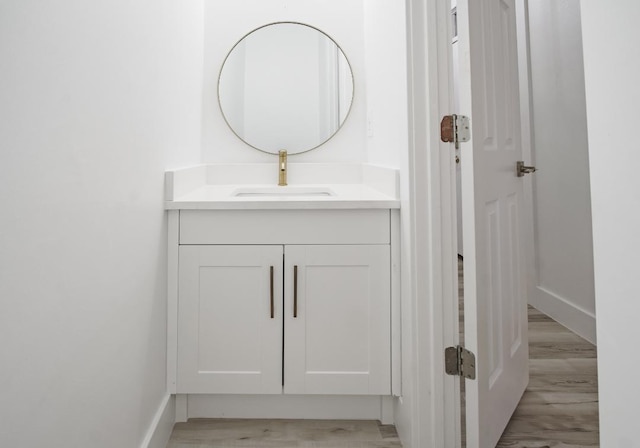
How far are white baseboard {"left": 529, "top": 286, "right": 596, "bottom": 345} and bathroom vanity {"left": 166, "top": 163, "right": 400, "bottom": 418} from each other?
1.35 metres

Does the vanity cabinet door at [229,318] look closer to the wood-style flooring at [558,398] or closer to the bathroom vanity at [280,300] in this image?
the bathroom vanity at [280,300]

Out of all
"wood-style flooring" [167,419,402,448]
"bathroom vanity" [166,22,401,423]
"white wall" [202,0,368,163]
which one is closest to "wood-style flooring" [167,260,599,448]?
"wood-style flooring" [167,419,402,448]

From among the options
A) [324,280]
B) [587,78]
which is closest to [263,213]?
[324,280]

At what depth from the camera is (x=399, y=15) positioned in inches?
55.7

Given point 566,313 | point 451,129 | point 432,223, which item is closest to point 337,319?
point 432,223

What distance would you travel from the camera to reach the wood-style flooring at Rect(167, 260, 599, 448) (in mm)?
1438

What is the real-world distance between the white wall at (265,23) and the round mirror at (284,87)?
0.14 ft

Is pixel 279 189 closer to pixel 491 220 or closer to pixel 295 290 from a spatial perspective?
pixel 295 290

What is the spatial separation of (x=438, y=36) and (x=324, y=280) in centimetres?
87

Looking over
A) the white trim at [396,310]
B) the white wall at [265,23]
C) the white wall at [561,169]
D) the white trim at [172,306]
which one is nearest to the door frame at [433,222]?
the white trim at [396,310]

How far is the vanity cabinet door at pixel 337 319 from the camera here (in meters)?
1.51

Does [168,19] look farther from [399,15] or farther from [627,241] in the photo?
[627,241]

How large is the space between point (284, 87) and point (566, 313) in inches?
79.0

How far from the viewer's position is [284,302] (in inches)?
59.4
